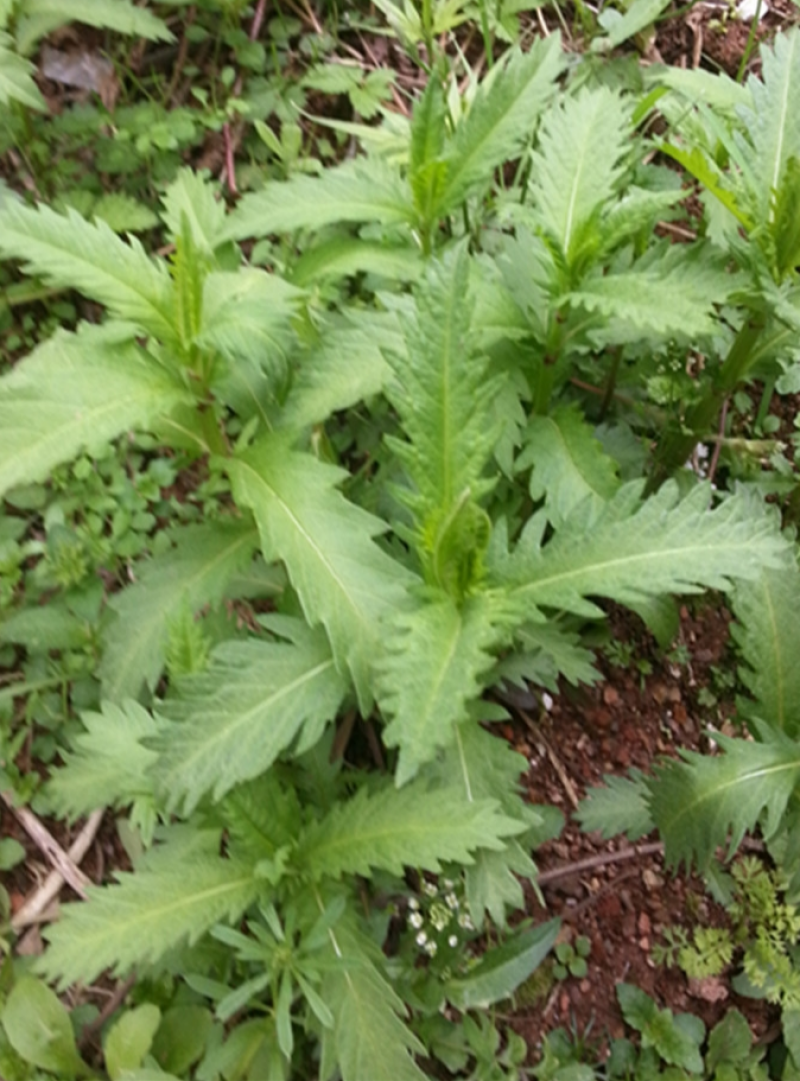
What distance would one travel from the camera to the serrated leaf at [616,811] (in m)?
1.83

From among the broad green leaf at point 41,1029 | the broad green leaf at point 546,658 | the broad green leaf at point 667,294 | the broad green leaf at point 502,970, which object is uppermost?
the broad green leaf at point 667,294

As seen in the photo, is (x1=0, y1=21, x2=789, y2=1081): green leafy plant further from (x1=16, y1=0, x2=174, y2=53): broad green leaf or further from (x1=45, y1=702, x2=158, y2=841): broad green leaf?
(x1=16, y1=0, x2=174, y2=53): broad green leaf

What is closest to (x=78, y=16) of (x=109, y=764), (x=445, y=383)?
(x=445, y=383)

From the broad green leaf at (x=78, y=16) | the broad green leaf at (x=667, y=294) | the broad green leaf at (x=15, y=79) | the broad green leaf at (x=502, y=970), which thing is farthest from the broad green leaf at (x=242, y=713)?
the broad green leaf at (x=78, y=16)

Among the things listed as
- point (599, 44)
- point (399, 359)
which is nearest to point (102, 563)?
point (399, 359)

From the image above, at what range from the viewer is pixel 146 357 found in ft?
5.14

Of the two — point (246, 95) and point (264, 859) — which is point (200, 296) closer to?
point (264, 859)

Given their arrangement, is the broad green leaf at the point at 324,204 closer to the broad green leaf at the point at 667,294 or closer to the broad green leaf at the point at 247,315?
the broad green leaf at the point at 247,315

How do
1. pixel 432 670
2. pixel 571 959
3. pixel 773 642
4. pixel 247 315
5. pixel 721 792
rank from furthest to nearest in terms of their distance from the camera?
pixel 571 959 → pixel 773 642 → pixel 721 792 → pixel 247 315 → pixel 432 670

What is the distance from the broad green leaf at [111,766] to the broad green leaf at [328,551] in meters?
0.40

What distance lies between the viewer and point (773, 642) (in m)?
1.77

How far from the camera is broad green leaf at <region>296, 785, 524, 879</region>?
1.39 metres

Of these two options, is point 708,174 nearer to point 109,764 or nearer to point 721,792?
point 721,792

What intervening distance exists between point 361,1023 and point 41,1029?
694mm
